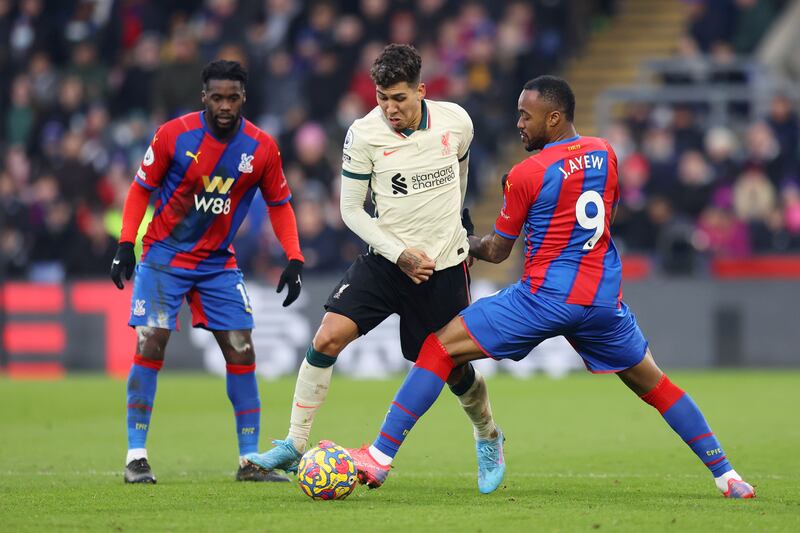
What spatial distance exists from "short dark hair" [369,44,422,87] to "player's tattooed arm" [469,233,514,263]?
3.16ft

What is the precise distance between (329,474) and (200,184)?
225 centimetres

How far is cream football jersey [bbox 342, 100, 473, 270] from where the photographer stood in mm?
8023

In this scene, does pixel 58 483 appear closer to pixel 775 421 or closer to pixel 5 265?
pixel 775 421

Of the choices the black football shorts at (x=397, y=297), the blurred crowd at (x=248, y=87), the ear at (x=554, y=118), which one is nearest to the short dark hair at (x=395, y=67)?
the ear at (x=554, y=118)

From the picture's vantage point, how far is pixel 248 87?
20.7 meters

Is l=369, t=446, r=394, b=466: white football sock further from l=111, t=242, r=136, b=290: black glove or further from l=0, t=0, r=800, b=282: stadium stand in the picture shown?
l=0, t=0, r=800, b=282: stadium stand

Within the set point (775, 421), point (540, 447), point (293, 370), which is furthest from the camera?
point (293, 370)

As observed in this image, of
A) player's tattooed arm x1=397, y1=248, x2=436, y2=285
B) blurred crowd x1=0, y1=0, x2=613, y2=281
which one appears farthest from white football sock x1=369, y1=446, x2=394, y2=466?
blurred crowd x1=0, y1=0, x2=613, y2=281

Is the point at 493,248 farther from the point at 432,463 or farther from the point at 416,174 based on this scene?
the point at 432,463

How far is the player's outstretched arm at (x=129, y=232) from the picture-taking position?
8.74 metres

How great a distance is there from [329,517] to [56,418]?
705 cm

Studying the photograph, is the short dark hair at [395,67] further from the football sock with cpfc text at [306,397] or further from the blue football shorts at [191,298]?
the blue football shorts at [191,298]

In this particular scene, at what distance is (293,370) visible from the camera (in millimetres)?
18016

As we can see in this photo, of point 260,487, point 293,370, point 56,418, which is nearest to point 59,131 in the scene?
point 293,370
